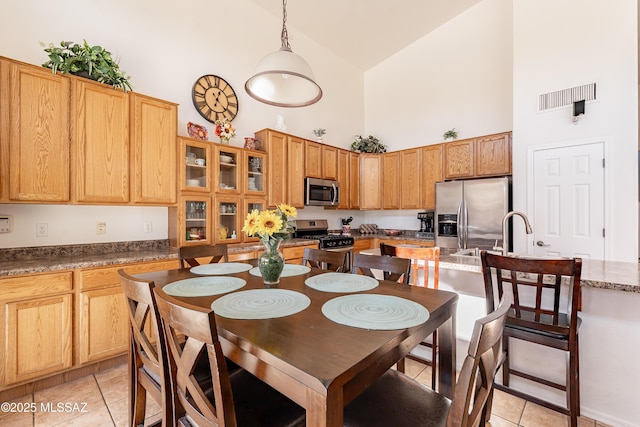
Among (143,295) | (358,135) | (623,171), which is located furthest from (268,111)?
(623,171)

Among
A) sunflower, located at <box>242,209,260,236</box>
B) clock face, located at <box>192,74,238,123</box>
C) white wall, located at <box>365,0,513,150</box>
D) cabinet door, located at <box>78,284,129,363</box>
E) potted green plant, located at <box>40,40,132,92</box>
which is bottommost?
cabinet door, located at <box>78,284,129,363</box>

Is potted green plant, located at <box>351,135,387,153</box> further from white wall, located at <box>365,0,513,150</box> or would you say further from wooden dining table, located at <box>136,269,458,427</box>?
wooden dining table, located at <box>136,269,458,427</box>

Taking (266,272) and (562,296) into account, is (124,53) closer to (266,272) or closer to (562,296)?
(266,272)

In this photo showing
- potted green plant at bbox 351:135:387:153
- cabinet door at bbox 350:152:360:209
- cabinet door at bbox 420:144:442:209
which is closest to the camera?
cabinet door at bbox 420:144:442:209

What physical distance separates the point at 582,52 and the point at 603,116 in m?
0.74

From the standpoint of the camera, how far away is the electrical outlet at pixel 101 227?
2.66 m

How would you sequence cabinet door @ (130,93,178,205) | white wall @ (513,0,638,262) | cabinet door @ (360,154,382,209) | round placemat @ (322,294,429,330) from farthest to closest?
cabinet door @ (360,154,382,209), white wall @ (513,0,638,262), cabinet door @ (130,93,178,205), round placemat @ (322,294,429,330)

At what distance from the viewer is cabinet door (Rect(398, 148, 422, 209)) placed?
4559 millimetres

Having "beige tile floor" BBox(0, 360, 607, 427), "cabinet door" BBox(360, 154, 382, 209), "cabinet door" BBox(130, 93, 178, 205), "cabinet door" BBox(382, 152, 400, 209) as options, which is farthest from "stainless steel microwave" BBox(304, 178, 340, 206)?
"beige tile floor" BBox(0, 360, 607, 427)

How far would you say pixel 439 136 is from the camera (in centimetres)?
475

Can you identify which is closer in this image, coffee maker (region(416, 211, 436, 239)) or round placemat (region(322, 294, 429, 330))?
round placemat (region(322, 294, 429, 330))

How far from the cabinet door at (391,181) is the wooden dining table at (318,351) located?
368 centimetres

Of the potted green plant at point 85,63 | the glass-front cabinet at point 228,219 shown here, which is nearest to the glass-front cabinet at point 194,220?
the glass-front cabinet at point 228,219

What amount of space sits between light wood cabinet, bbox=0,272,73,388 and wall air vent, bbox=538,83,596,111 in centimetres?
490
